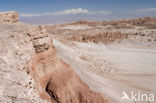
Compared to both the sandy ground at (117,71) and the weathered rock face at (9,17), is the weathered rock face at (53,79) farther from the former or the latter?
the weathered rock face at (9,17)

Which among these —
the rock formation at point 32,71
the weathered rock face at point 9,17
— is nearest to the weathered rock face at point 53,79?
the rock formation at point 32,71

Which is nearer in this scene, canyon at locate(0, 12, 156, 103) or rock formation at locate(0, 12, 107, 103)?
rock formation at locate(0, 12, 107, 103)

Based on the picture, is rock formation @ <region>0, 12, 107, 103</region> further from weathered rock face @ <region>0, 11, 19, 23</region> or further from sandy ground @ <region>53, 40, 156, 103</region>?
sandy ground @ <region>53, 40, 156, 103</region>

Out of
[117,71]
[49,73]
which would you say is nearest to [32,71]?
[49,73]

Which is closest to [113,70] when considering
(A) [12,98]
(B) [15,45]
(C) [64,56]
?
(C) [64,56]

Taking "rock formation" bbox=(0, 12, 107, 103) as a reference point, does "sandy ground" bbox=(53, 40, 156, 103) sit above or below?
below

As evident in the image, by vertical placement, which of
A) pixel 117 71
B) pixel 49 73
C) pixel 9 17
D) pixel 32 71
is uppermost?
pixel 9 17

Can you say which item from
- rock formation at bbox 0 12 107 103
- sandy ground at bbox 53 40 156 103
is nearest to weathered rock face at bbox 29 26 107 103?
rock formation at bbox 0 12 107 103

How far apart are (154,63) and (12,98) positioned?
59.4 feet

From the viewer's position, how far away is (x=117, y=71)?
1598 centimetres

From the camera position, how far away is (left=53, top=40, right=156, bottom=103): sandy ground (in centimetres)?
1173

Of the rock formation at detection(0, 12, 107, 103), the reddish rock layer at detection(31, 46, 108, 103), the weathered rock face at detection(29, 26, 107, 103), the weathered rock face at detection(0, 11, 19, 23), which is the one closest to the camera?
the rock formation at detection(0, 12, 107, 103)

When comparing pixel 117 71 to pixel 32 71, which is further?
pixel 117 71

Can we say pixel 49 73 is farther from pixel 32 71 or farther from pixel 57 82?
pixel 32 71
